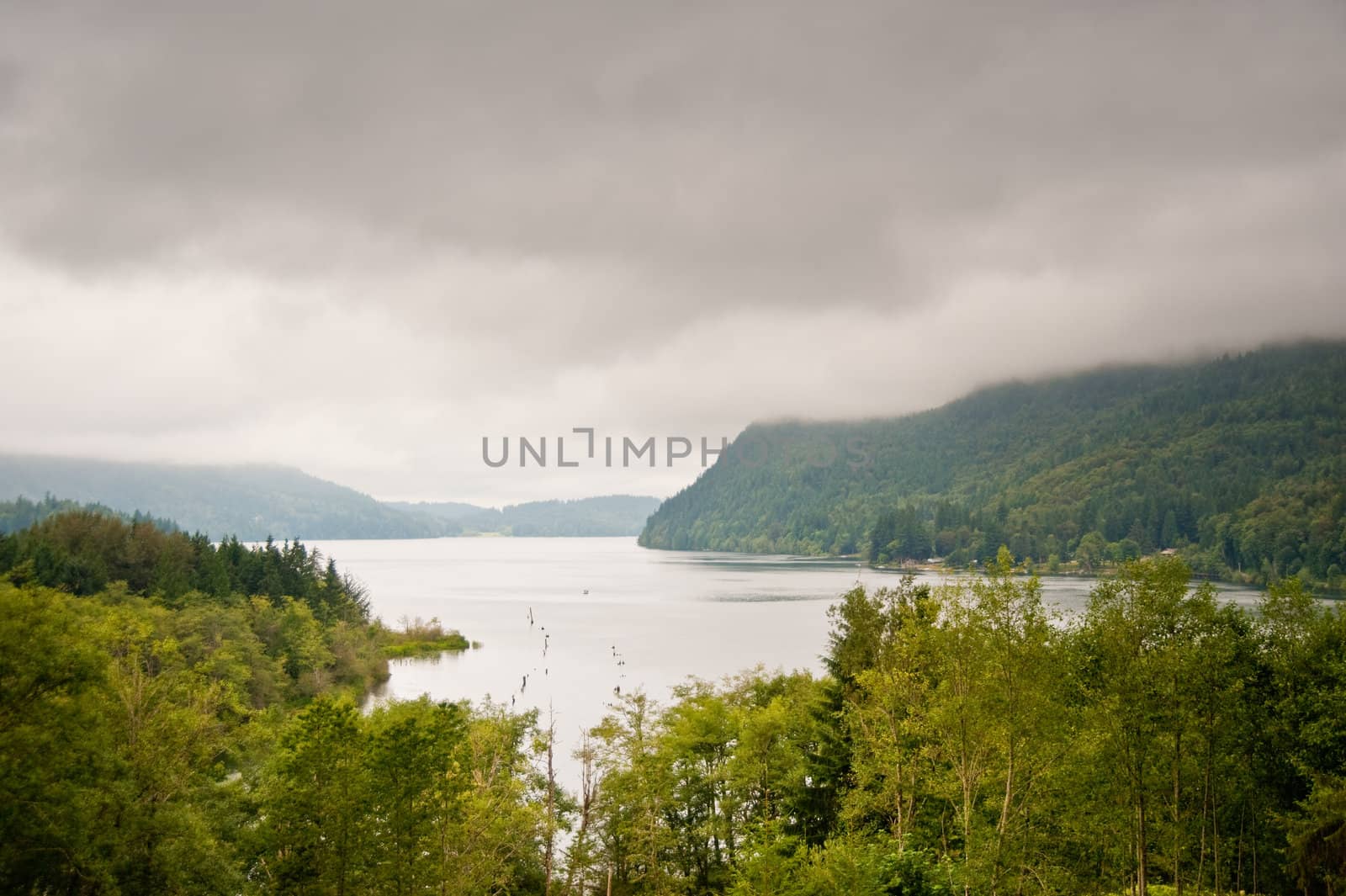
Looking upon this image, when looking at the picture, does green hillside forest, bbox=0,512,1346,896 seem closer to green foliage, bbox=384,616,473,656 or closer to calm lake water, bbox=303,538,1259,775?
calm lake water, bbox=303,538,1259,775

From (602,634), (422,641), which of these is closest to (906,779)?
(602,634)

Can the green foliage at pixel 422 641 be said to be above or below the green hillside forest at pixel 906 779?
below

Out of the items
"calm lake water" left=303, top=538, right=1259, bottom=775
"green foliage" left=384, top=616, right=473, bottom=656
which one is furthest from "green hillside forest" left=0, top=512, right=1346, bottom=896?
"green foliage" left=384, top=616, right=473, bottom=656

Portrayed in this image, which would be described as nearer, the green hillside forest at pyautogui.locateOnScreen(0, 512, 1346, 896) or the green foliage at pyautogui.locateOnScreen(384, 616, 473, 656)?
the green hillside forest at pyautogui.locateOnScreen(0, 512, 1346, 896)

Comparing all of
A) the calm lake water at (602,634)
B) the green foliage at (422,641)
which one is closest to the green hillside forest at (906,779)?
the calm lake water at (602,634)

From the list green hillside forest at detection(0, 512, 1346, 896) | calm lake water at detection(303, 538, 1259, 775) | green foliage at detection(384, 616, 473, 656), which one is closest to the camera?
green hillside forest at detection(0, 512, 1346, 896)

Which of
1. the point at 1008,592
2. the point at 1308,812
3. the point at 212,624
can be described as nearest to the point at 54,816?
the point at 1008,592

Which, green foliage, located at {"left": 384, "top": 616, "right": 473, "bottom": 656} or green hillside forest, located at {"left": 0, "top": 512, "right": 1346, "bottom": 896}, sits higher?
green hillside forest, located at {"left": 0, "top": 512, "right": 1346, "bottom": 896}

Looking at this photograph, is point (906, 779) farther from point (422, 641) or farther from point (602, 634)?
point (422, 641)

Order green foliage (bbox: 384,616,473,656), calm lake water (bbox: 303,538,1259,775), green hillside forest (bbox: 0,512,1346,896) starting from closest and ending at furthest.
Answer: green hillside forest (bbox: 0,512,1346,896)
calm lake water (bbox: 303,538,1259,775)
green foliage (bbox: 384,616,473,656)

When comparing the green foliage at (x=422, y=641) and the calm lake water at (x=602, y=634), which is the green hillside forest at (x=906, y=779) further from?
the green foliage at (x=422, y=641)

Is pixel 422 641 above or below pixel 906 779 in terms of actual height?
below

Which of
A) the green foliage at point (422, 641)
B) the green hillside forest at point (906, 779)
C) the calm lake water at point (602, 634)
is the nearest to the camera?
the green hillside forest at point (906, 779)

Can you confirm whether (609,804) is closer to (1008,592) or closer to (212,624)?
(1008,592)
